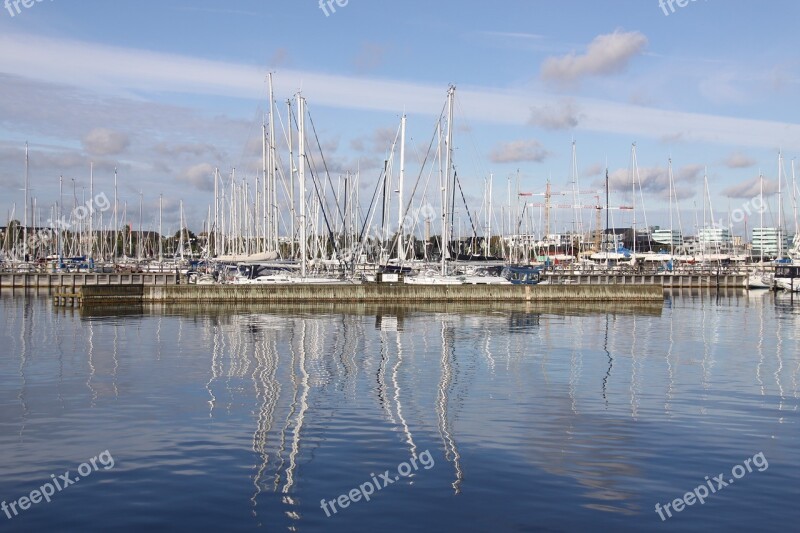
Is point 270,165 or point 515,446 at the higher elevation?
point 270,165

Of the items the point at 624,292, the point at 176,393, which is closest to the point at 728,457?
the point at 176,393

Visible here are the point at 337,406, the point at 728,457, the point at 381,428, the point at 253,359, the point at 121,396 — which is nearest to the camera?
the point at 728,457

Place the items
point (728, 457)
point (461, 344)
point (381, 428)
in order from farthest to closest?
point (461, 344)
point (381, 428)
point (728, 457)

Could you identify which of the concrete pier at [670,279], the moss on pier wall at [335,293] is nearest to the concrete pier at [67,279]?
the moss on pier wall at [335,293]

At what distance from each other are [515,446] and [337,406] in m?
6.84

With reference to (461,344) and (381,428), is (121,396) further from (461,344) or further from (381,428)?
(461,344)

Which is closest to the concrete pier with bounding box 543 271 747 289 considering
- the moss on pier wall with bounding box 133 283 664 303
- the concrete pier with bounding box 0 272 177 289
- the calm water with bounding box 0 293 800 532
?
the moss on pier wall with bounding box 133 283 664 303

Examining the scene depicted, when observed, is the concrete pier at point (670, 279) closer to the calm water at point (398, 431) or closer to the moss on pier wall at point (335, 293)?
the moss on pier wall at point (335, 293)

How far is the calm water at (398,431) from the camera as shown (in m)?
15.0

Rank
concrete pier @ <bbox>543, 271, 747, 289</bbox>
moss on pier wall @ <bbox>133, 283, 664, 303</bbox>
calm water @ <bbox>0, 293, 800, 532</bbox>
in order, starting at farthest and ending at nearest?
concrete pier @ <bbox>543, 271, 747, 289</bbox> → moss on pier wall @ <bbox>133, 283, 664, 303</bbox> → calm water @ <bbox>0, 293, 800, 532</bbox>

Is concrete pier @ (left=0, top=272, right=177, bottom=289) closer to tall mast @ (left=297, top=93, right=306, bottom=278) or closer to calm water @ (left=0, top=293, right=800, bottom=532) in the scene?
tall mast @ (left=297, top=93, right=306, bottom=278)

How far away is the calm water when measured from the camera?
14992mm

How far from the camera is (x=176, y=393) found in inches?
1053

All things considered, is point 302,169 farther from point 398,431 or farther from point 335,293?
point 398,431
